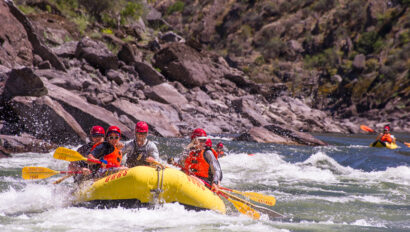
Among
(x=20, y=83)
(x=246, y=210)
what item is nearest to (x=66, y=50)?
(x=20, y=83)

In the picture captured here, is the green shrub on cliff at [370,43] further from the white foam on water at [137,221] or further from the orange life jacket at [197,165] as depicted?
the white foam on water at [137,221]

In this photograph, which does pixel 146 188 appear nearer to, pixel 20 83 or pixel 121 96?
pixel 20 83

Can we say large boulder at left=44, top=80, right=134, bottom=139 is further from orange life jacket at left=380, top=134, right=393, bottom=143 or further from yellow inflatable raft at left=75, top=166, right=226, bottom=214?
orange life jacket at left=380, top=134, right=393, bottom=143

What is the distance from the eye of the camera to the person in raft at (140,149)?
605 cm

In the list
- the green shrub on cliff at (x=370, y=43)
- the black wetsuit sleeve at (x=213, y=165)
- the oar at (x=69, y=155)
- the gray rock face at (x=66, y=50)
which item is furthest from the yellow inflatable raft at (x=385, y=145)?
the green shrub on cliff at (x=370, y=43)

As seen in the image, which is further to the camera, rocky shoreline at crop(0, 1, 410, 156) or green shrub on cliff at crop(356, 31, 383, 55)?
green shrub on cliff at crop(356, 31, 383, 55)

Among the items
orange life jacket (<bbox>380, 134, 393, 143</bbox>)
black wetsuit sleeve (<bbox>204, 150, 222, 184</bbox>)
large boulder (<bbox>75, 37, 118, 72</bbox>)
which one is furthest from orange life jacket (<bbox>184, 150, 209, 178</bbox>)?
large boulder (<bbox>75, 37, 118, 72</bbox>)

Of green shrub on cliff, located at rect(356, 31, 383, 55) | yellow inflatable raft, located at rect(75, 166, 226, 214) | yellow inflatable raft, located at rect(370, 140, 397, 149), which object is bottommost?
yellow inflatable raft, located at rect(75, 166, 226, 214)

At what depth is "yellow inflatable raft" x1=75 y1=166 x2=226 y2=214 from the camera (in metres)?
5.14

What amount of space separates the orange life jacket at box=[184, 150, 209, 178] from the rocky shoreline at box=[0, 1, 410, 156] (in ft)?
22.4

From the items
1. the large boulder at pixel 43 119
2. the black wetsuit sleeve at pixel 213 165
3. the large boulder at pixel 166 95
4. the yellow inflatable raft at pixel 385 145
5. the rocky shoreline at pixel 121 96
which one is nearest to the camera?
the black wetsuit sleeve at pixel 213 165

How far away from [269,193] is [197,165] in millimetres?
2678

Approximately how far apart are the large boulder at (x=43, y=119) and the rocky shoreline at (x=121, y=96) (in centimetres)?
3

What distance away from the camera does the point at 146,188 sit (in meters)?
5.12
